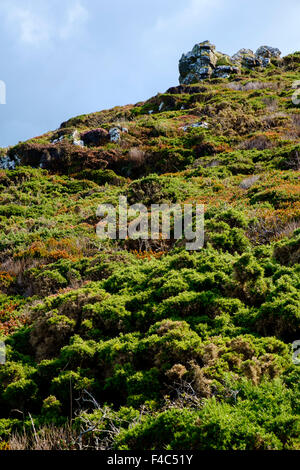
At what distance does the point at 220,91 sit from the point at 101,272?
26.7m

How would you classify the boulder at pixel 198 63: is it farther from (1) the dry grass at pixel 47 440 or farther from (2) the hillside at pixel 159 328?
(1) the dry grass at pixel 47 440

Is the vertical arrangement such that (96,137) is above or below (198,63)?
below

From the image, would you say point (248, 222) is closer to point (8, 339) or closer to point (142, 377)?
point (142, 377)

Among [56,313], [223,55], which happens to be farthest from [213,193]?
[223,55]

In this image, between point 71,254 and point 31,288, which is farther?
point 71,254

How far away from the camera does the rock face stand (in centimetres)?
3884

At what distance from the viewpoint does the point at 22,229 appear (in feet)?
41.1

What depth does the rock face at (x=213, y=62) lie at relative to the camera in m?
38.8

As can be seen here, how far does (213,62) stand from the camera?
4062 cm

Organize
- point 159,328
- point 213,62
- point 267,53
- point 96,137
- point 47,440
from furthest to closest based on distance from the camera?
point 267,53, point 213,62, point 96,137, point 159,328, point 47,440

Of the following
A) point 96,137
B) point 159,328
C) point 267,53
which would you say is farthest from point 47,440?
point 267,53

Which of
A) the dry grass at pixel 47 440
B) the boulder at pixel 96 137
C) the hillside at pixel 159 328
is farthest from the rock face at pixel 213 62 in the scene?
Answer: the dry grass at pixel 47 440

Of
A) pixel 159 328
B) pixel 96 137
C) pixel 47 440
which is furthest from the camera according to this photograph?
pixel 96 137

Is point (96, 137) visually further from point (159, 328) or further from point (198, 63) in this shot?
point (198, 63)
